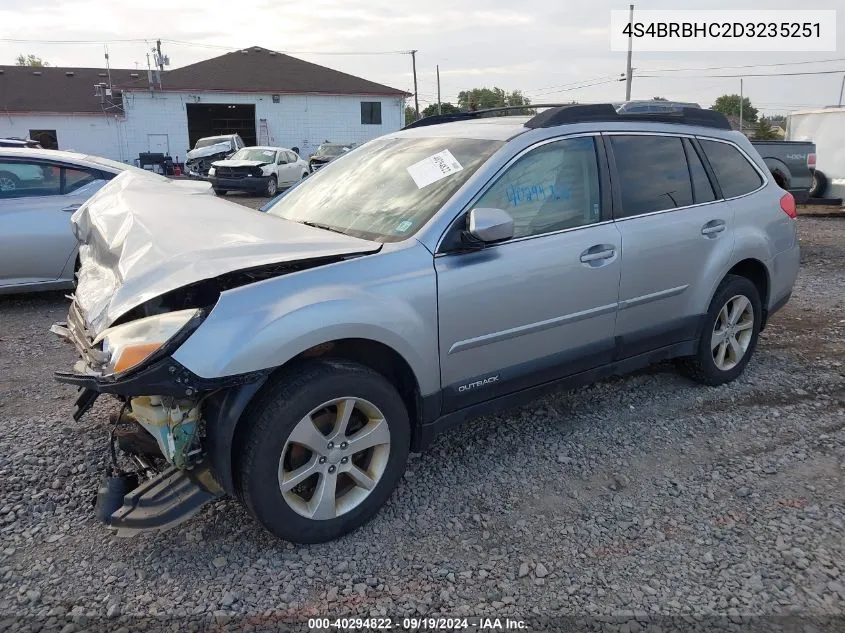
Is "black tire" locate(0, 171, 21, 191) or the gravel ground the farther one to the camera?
"black tire" locate(0, 171, 21, 191)

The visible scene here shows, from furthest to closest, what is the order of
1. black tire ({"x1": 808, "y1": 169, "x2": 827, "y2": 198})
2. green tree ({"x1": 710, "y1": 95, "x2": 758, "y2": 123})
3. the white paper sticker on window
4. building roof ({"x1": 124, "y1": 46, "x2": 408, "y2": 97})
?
1. green tree ({"x1": 710, "y1": 95, "x2": 758, "y2": 123})
2. building roof ({"x1": 124, "y1": 46, "x2": 408, "y2": 97})
3. black tire ({"x1": 808, "y1": 169, "x2": 827, "y2": 198})
4. the white paper sticker on window

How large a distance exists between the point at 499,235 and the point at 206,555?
187cm

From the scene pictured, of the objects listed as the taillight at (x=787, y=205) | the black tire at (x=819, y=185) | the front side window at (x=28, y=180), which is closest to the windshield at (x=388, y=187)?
the taillight at (x=787, y=205)

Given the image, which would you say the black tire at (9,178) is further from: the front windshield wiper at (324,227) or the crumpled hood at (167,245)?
the front windshield wiper at (324,227)

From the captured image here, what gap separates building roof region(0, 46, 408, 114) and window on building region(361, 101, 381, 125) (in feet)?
1.97

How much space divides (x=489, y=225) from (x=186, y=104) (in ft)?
119

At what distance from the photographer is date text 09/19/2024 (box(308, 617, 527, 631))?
96.2 inches

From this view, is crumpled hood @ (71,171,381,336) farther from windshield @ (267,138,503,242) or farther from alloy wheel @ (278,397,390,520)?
alloy wheel @ (278,397,390,520)

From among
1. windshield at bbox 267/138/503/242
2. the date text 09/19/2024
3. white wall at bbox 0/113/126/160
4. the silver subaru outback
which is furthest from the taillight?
white wall at bbox 0/113/126/160

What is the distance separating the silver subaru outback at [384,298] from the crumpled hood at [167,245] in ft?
0.05

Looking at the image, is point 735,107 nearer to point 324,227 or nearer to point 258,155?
point 258,155

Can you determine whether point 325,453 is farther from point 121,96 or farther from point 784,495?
point 121,96

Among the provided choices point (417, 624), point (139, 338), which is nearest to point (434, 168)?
point (139, 338)

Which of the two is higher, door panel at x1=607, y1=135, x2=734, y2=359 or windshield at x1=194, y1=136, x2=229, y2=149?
windshield at x1=194, y1=136, x2=229, y2=149
